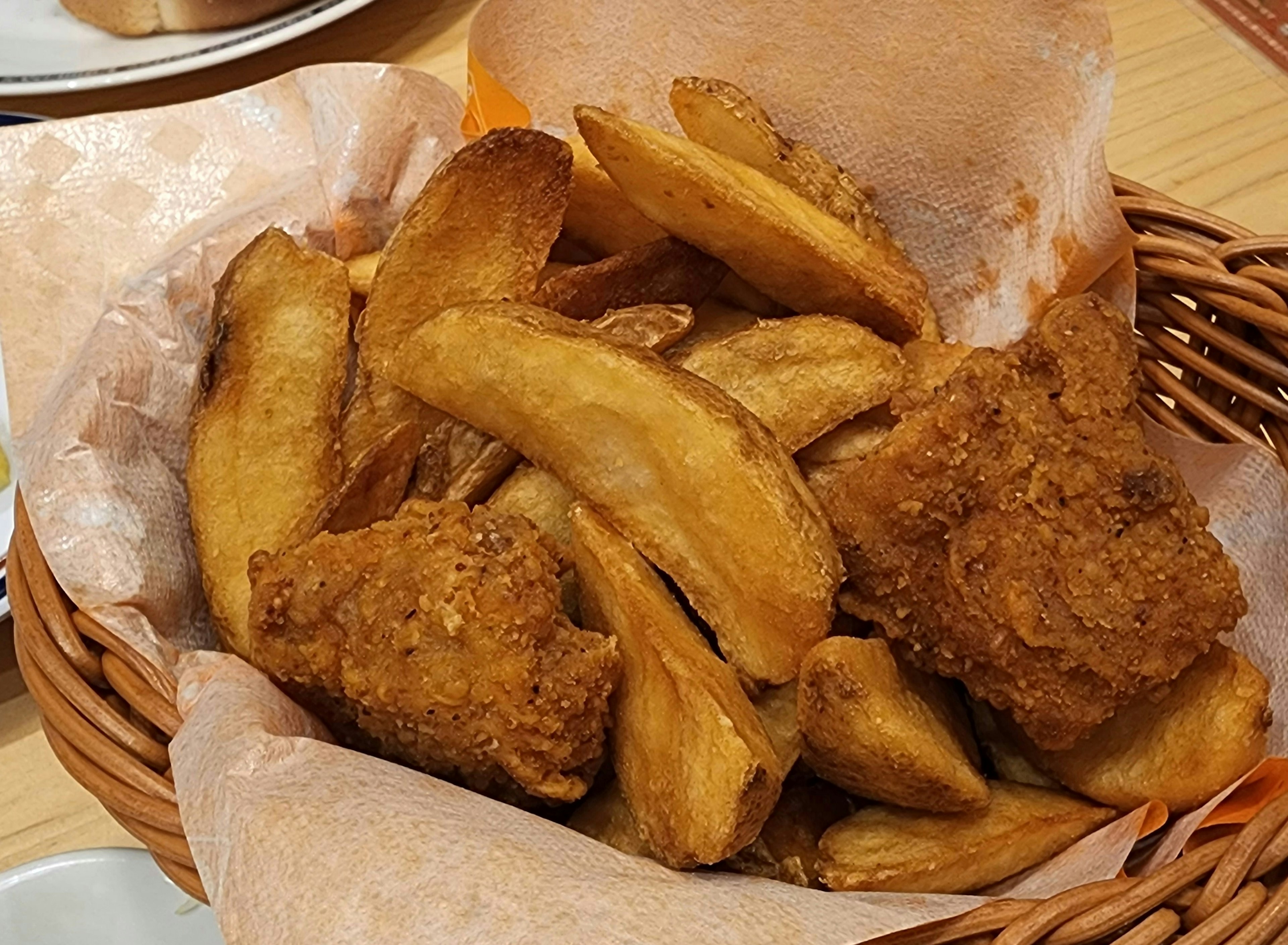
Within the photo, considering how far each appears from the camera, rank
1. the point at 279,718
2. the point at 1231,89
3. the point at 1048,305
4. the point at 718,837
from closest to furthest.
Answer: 1. the point at 718,837
2. the point at 279,718
3. the point at 1048,305
4. the point at 1231,89

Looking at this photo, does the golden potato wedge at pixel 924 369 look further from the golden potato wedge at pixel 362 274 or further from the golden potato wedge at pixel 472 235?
the golden potato wedge at pixel 362 274

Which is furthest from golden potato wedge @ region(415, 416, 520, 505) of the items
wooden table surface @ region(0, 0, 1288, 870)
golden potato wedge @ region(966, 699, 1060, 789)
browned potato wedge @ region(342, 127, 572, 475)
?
wooden table surface @ region(0, 0, 1288, 870)

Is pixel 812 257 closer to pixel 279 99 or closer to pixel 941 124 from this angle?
pixel 941 124

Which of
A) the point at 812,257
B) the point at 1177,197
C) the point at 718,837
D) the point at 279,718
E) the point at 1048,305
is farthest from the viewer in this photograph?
the point at 1177,197

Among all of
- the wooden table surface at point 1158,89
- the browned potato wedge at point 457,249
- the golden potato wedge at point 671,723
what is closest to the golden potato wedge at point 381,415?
the browned potato wedge at point 457,249

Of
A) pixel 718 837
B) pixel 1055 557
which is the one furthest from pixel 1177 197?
pixel 718 837

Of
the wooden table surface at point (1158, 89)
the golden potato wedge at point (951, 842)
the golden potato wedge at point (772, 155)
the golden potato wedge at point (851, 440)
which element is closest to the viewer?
the golden potato wedge at point (951, 842)

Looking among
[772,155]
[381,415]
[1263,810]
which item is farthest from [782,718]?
[772,155]
